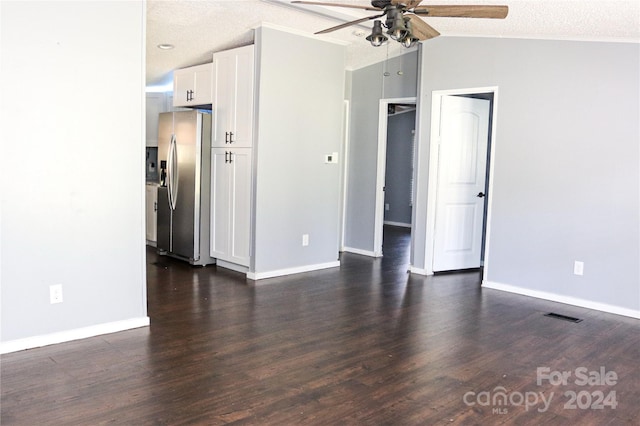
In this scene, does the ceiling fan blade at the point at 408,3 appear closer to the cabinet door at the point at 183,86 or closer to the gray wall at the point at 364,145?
the gray wall at the point at 364,145

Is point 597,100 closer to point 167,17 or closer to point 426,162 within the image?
point 426,162

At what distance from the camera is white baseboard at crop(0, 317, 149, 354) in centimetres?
332

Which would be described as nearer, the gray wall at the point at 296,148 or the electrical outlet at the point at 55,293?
the electrical outlet at the point at 55,293

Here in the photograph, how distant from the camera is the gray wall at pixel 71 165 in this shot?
3.25m

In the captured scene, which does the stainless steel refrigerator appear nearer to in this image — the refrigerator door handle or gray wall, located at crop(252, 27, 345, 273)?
the refrigerator door handle

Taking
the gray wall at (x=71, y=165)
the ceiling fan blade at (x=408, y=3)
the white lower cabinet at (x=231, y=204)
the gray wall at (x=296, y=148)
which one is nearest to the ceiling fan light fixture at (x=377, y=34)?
the ceiling fan blade at (x=408, y=3)

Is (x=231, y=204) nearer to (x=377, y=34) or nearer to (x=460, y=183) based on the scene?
(x=460, y=183)

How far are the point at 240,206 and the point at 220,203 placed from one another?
0.39 meters

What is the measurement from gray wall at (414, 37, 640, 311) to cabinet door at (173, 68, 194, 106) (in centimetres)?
293

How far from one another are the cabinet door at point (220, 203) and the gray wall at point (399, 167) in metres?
4.88

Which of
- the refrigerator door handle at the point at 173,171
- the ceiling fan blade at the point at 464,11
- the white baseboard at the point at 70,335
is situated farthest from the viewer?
the refrigerator door handle at the point at 173,171

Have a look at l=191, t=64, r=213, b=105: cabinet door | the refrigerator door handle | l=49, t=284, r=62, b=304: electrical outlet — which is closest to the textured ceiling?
l=191, t=64, r=213, b=105: cabinet door

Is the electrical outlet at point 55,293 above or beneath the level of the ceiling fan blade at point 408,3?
beneath

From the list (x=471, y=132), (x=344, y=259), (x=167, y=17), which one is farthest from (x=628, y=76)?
(x=167, y=17)
